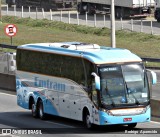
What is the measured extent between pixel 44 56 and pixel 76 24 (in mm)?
43515

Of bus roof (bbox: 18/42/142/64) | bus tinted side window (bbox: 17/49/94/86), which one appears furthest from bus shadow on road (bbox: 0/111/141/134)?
bus roof (bbox: 18/42/142/64)

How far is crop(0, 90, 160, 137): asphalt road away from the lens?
23438 millimetres

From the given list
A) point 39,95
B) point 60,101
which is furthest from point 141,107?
point 39,95

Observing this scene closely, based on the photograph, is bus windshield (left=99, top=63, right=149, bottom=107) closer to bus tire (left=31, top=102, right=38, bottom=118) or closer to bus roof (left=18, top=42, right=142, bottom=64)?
bus roof (left=18, top=42, right=142, bottom=64)

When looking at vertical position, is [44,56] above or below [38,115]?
above

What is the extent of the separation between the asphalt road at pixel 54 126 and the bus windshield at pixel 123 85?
39.2 inches

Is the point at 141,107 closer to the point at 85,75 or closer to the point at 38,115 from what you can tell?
the point at 85,75

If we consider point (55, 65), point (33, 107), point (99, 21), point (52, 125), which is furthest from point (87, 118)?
point (99, 21)

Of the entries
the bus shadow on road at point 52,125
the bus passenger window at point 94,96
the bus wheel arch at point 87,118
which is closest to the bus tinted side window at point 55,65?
the bus passenger window at point 94,96

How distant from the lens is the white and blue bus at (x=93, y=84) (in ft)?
76.5

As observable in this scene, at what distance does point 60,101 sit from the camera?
86.5 feet

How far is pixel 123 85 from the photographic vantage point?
923 inches

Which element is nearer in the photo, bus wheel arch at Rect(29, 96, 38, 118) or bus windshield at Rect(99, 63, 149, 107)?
bus windshield at Rect(99, 63, 149, 107)

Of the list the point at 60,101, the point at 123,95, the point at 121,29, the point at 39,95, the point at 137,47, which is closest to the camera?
the point at 123,95
